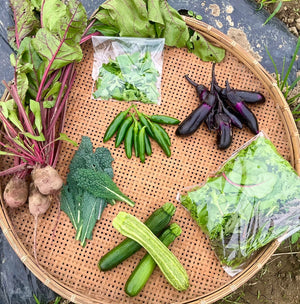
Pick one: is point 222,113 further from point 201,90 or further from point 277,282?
point 277,282

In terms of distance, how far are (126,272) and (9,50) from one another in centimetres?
205

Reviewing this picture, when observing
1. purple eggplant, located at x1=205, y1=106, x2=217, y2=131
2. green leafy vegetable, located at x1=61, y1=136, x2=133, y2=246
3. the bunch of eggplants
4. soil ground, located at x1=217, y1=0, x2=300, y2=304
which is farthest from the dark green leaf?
soil ground, located at x1=217, y1=0, x2=300, y2=304

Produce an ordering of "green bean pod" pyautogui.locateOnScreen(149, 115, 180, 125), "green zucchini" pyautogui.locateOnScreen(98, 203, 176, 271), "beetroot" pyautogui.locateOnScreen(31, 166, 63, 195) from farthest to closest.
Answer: "green bean pod" pyautogui.locateOnScreen(149, 115, 180, 125), "green zucchini" pyautogui.locateOnScreen(98, 203, 176, 271), "beetroot" pyautogui.locateOnScreen(31, 166, 63, 195)

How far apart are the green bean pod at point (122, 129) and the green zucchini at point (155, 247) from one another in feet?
1.77

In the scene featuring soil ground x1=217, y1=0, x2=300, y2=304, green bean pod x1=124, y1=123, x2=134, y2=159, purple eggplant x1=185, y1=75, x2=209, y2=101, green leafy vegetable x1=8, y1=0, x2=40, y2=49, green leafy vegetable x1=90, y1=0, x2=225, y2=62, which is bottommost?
soil ground x1=217, y1=0, x2=300, y2=304

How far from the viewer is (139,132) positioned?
2627 mm

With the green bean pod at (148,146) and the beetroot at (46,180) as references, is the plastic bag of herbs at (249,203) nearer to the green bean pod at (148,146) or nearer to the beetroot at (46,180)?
the green bean pod at (148,146)

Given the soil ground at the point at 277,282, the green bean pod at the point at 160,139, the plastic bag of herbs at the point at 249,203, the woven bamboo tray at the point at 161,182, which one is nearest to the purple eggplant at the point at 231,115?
the woven bamboo tray at the point at 161,182

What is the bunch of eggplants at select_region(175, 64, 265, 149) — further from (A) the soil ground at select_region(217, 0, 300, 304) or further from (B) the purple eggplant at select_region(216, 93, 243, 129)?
(A) the soil ground at select_region(217, 0, 300, 304)

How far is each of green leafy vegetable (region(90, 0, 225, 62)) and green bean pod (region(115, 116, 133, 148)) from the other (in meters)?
0.62

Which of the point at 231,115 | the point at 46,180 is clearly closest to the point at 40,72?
the point at 46,180

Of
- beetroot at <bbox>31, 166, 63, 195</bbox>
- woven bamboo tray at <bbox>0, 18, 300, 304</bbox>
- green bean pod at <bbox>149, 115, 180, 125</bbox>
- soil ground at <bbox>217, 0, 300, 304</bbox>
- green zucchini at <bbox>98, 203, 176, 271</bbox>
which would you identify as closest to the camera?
beetroot at <bbox>31, 166, 63, 195</bbox>

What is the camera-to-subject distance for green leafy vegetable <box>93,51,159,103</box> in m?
2.75

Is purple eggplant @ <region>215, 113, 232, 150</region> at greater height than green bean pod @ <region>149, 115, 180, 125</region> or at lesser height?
greater
